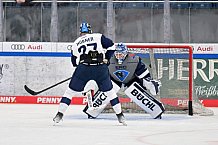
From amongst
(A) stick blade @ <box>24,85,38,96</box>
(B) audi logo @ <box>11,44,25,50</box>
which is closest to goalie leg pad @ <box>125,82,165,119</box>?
(A) stick blade @ <box>24,85,38,96</box>

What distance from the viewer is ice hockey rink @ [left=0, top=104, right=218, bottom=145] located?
Result: 8273 mm

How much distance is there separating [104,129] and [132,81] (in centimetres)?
218

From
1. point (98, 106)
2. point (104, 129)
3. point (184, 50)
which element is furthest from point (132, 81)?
point (104, 129)

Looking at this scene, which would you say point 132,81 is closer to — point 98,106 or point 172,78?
point 98,106

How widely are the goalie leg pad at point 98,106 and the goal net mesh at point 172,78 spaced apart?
485 mm

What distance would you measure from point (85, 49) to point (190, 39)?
38.6 feet

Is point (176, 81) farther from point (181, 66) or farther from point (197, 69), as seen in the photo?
point (197, 69)

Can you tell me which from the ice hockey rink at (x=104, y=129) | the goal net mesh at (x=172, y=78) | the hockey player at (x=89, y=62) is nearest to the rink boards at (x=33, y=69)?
the ice hockey rink at (x=104, y=129)

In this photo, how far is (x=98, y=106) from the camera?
1175 cm

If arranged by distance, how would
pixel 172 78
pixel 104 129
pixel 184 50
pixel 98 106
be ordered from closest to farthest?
pixel 104 129 < pixel 98 106 < pixel 184 50 < pixel 172 78

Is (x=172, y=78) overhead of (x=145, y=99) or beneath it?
overhead

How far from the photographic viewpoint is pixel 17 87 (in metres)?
15.5

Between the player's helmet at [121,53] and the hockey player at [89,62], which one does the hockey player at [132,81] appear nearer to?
the player's helmet at [121,53]

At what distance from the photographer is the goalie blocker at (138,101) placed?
462 inches
